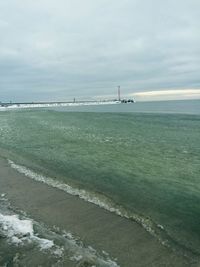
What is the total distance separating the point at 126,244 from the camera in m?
10.8

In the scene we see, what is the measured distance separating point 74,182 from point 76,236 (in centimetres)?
752

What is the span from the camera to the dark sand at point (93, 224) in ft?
33.1

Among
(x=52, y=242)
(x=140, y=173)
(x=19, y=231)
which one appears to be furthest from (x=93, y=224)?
(x=140, y=173)

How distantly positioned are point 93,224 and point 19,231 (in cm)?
263

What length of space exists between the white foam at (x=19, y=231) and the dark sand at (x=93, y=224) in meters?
0.80

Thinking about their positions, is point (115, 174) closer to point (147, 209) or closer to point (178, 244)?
point (147, 209)

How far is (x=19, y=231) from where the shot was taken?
11438 mm

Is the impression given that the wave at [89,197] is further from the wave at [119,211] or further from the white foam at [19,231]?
the white foam at [19,231]

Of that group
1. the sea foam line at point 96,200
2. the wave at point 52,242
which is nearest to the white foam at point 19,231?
the wave at point 52,242

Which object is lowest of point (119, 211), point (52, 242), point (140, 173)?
point (140, 173)

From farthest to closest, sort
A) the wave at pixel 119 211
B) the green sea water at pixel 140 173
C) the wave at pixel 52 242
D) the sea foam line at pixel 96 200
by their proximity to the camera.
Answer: the green sea water at pixel 140 173
the sea foam line at pixel 96 200
the wave at pixel 119 211
the wave at pixel 52 242

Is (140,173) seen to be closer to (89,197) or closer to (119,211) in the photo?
(89,197)

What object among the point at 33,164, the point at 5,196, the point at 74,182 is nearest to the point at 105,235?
the point at 5,196

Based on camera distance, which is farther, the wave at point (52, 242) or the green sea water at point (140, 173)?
the green sea water at point (140, 173)
